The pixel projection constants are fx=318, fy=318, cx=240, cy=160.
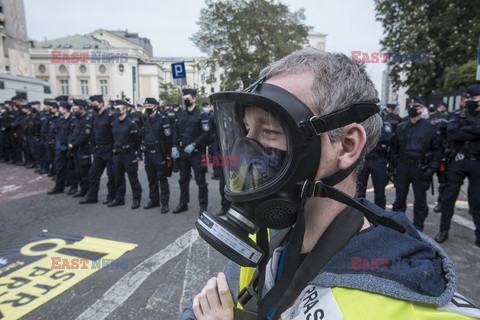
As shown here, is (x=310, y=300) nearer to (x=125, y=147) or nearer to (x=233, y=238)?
(x=233, y=238)

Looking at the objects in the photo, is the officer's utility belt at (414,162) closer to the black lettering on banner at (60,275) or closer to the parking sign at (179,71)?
the black lettering on banner at (60,275)

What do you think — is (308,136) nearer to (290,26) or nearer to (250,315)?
(250,315)

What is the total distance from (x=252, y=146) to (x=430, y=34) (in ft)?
73.7

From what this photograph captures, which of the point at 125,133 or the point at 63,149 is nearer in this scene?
the point at 125,133

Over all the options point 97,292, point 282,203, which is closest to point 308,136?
point 282,203

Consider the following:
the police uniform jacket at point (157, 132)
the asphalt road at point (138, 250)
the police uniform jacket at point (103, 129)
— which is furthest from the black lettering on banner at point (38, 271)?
the police uniform jacket at point (103, 129)

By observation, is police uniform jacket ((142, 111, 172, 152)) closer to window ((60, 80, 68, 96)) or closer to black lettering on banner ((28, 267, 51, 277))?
black lettering on banner ((28, 267, 51, 277))

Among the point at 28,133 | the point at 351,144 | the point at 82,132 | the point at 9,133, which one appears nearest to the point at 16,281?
the point at 351,144

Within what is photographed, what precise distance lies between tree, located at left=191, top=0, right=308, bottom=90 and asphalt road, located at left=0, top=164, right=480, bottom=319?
21357 mm

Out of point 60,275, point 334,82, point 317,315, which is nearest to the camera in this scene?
point 317,315

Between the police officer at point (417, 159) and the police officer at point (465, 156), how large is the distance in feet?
0.85

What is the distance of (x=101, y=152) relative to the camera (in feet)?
21.5

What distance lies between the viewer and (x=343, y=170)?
1.12m

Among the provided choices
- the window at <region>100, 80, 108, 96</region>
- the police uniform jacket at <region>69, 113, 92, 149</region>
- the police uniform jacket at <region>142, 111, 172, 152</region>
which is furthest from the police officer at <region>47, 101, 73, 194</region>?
the window at <region>100, 80, 108, 96</region>
